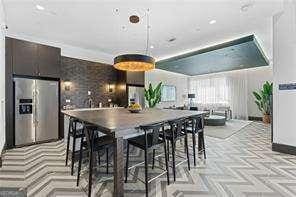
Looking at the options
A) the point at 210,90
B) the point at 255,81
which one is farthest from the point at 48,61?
the point at 255,81

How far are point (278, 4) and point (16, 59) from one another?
19.0ft

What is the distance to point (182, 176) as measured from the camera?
2695 mm

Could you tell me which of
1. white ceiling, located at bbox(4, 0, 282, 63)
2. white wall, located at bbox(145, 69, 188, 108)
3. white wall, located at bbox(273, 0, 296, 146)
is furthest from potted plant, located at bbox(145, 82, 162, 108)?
white wall, located at bbox(273, 0, 296, 146)

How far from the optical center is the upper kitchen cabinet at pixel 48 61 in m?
4.60

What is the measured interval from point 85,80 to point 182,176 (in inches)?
180

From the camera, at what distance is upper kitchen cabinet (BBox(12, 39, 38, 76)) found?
4203 millimetres

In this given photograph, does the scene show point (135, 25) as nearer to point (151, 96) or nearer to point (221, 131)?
point (151, 96)

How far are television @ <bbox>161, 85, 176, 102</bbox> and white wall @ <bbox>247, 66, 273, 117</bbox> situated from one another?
4041 mm

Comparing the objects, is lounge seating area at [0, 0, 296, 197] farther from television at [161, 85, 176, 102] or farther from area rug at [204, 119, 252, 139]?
television at [161, 85, 176, 102]

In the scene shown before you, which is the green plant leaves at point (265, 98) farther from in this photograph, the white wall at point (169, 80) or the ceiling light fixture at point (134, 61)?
the ceiling light fixture at point (134, 61)

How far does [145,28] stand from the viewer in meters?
4.45

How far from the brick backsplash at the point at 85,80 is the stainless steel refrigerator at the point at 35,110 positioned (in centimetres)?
68

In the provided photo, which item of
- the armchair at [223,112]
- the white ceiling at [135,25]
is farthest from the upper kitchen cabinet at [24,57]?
the armchair at [223,112]

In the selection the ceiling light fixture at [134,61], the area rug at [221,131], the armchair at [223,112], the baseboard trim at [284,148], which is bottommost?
the area rug at [221,131]
